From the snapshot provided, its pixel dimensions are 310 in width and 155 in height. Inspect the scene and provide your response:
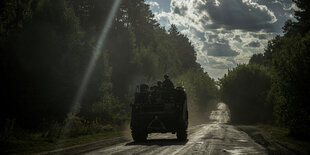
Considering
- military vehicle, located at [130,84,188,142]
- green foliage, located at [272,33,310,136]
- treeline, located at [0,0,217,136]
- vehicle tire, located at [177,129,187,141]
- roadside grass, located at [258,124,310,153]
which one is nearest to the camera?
roadside grass, located at [258,124,310,153]

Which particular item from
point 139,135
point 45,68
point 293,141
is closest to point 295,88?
point 293,141

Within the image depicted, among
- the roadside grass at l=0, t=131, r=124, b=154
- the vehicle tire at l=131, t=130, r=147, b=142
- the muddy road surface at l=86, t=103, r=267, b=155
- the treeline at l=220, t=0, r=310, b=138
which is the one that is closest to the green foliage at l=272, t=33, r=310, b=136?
the treeline at l=220, t=0, r=310, b=138

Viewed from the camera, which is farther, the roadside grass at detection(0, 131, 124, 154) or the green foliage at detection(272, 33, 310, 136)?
the green foliage at detection(272, 33, 310, 136)

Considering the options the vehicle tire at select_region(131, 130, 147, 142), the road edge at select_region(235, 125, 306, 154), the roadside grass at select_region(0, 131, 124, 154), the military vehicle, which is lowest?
the road edge at select_region(235, 125, 306, 154)

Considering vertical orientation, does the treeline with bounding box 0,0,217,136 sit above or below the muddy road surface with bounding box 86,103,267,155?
above

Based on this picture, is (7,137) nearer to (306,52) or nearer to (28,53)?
(28,53)

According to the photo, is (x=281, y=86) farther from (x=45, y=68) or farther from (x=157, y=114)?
(x=45, y=68)

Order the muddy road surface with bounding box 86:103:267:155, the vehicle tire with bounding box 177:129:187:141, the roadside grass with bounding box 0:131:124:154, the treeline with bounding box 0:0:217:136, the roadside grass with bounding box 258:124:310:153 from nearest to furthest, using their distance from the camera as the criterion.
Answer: the muddy road surface with bounding box 86:103:267:155 → the roadside grass with bounding box 0:131:124:154 → the roadside grass with bounding box 258:124:310:153 → the vehicle tire with bounding box 177:129:187:141 → the treeline with bounding box 0:0:217:136

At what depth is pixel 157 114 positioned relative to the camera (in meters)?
19.0

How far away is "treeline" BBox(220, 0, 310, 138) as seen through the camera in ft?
80.4

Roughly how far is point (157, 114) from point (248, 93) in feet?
171

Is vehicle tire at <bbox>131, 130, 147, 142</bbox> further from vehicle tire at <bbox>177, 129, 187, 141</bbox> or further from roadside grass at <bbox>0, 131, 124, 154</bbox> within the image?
roadside grass at <bbox>0, 131, 124, 154</bbox>

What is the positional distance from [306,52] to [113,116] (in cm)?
1983

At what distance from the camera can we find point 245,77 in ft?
229
